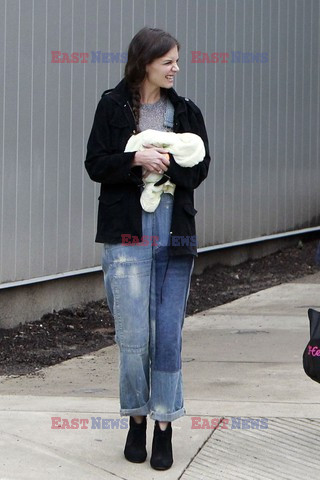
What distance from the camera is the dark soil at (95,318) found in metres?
7.82

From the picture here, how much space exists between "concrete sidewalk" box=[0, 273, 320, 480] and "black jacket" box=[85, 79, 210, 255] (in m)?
1.00

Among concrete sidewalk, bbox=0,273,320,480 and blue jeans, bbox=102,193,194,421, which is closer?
blue jeans, bbox=102,193,194,421

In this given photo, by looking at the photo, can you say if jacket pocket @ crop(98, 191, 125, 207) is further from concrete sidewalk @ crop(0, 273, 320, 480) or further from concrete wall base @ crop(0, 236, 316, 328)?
concrete wall base @ crop(0, 236, 316, 328)

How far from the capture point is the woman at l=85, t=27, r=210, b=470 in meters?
5.00

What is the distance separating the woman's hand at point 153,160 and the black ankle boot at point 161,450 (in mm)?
1131

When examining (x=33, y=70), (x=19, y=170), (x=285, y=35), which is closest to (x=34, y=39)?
(x=33, y=70)

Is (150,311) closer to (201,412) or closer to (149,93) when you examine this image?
(149,93)

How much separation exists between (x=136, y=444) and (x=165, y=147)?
1.35 m

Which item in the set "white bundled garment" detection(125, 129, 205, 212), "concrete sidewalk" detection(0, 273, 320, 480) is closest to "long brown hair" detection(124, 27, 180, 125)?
"white bundled garment" detection(125, 129, 205, 212)

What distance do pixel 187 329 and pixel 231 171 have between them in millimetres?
3222

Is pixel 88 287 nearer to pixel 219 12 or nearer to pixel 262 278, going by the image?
pixel 262 278

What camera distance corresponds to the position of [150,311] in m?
5.08

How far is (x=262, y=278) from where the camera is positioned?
1163cm

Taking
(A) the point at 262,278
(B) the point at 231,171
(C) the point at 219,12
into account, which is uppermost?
(C) the point at 219,12
